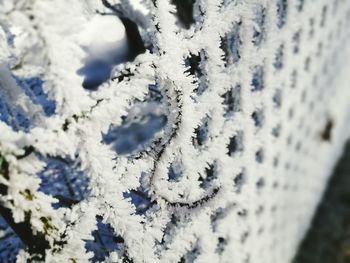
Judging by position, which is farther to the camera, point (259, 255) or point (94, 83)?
point (94, 83)

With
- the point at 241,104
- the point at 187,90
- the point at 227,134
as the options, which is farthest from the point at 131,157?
the point at 241,104

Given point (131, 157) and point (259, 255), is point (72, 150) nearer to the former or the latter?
point (131, 157)

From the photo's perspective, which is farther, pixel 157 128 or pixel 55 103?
pixel 157 128

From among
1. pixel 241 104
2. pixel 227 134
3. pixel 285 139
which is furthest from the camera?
pixel 285 139

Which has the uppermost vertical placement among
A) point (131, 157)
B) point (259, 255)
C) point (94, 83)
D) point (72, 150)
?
point (72, 150)

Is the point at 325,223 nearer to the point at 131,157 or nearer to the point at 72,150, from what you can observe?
the point at 131,157

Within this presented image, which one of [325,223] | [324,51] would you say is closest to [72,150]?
[324,51]

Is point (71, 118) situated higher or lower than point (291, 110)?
higher

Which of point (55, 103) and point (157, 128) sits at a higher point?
point (55, 103)

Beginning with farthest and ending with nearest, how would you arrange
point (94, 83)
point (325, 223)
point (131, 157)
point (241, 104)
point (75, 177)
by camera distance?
point (325, 223) → point (94, 83) → point (75, 177) → point (241, 104) → point (131, 157)
